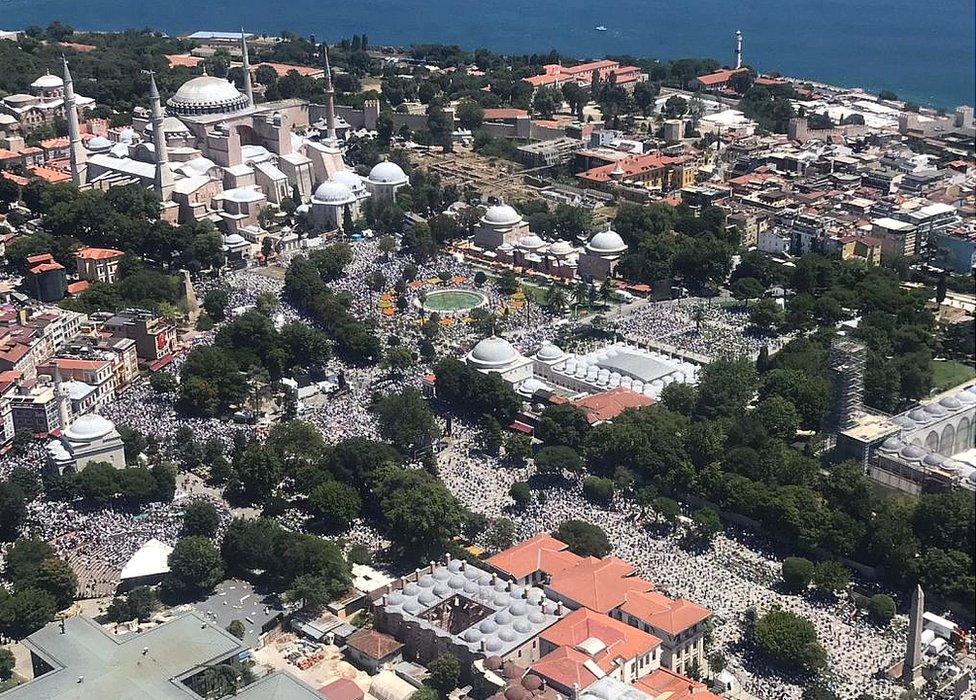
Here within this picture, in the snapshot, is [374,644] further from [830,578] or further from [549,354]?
[549,354]

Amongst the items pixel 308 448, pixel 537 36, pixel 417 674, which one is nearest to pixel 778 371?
pixel 308 448

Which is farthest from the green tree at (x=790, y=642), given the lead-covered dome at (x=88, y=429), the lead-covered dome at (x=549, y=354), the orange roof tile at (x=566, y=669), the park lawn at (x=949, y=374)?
the lead-covered dome at (x=88, y=429)

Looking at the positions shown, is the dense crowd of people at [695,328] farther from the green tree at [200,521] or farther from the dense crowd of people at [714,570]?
the green tree at [200,521]

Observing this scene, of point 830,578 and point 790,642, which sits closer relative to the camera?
point 790,642

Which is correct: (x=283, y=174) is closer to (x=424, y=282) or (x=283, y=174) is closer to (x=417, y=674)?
(x=424, y=282)

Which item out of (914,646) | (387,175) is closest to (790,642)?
(914,646)

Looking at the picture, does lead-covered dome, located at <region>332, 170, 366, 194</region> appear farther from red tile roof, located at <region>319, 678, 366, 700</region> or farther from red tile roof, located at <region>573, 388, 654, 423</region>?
red tile roof, located at <region>319, 678, 366, 700</region>
